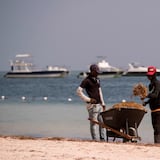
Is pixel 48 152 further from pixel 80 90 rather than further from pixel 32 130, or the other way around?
pixel 32 130

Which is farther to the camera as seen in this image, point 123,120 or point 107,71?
point 107,71

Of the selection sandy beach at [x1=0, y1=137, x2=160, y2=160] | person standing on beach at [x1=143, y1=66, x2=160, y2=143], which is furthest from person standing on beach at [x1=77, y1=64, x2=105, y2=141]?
person standing on beach at [x1=143, y1=66, x2=160, y2=143]

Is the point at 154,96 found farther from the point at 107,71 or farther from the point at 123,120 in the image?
the point at 107,71

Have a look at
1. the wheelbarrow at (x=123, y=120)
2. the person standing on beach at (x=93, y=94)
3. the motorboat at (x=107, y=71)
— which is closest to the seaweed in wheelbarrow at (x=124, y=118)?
the wheelbarrow at (x=123, y=120)

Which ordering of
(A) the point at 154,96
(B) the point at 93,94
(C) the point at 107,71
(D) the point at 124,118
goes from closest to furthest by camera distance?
(A) the point at 154,96, (D) the point at 124,118, (B) the point at 93,94, (C) the point at 107,71

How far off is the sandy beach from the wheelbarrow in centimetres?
64

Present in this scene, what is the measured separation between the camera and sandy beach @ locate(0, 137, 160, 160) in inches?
408

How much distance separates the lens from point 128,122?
41.6 ft

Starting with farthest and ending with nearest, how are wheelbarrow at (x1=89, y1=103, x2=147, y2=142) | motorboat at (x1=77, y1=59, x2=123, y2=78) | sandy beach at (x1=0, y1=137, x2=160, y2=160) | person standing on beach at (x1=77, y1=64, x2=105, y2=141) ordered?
motorboat at (x1=77, y1=59, x2=123, y2=78), person standing on beach at (x1=77, y1=64, x2=105, y2=141), wheelbarrow at (x1=89, y1=103, x2=147, y2=142), sandy beach at (x1=0, y1=137, x2=160, y2=160)

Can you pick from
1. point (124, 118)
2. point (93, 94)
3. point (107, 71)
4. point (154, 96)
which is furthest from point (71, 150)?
point (107, 71)

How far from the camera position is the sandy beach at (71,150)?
10.4 metres

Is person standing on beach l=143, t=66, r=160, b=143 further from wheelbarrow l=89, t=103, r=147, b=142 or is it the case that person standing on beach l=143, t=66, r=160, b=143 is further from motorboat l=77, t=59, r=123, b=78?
motorboat l=77, t=59, r=123, b=78

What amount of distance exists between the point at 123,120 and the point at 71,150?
1.88m

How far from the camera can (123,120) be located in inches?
499
